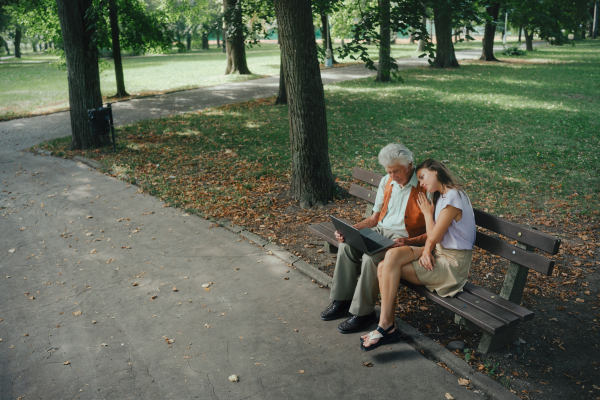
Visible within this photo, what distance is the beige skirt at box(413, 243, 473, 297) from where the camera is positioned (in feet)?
12.0

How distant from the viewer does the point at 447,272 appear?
12.1 ft

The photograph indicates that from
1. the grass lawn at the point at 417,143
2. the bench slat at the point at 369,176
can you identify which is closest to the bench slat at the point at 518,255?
the bench slat at the point at 369,176

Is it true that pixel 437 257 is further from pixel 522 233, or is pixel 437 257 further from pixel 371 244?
pixel 522 233

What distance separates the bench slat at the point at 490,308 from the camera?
131 inches

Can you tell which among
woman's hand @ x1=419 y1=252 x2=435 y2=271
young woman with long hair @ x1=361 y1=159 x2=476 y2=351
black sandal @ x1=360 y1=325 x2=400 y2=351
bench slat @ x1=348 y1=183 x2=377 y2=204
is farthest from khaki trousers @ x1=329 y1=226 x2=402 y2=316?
bench slat @ x1=348 y1=183 x2=377 y2=204

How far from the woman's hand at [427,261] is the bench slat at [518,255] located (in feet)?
1.63

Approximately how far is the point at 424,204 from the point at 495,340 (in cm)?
119

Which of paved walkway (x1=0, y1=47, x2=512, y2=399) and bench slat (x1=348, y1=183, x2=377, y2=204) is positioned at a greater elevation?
bench slat (x1=348, y1=183, x2=377, y2=204)

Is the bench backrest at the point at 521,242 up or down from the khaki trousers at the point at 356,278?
up

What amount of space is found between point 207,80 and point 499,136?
1693cm

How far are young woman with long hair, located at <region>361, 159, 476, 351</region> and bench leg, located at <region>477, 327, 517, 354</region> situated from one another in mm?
397

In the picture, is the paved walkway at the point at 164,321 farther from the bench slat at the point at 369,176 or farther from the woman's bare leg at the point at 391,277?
the bench slat at the point at 369,176

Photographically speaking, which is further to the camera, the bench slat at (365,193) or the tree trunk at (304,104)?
the tree trunk at (304,104)

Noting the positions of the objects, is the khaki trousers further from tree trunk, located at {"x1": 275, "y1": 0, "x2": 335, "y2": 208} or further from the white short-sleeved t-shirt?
tree trunk, located at {"x1": 275, "y1": 0, "x2": 335, "y2": 208}
